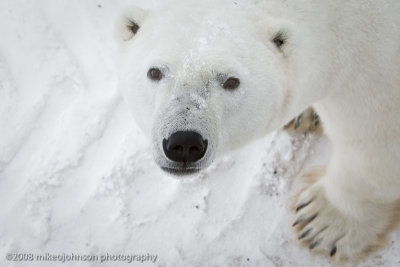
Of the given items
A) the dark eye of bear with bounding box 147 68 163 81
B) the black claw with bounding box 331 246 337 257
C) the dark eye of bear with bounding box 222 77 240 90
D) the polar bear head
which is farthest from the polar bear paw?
the dark eye of bear with bounding box 147 68 163 81

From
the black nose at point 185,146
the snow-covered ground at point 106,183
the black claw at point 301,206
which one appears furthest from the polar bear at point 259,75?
the snow-covered ground at point 106,183

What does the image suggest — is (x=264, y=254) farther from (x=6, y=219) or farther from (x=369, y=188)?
(x=6, y=219)

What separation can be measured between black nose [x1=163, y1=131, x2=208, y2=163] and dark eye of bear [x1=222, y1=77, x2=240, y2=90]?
24 centimetres

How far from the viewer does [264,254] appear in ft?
8.95

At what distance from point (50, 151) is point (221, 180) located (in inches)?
51.0

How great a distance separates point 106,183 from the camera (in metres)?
2.89

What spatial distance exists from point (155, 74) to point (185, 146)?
0.34m

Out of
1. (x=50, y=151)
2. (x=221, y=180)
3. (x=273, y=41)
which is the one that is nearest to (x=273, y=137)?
(x=221, y=180)

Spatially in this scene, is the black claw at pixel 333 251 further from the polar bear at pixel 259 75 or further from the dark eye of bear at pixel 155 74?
the dark eye of bear at pixel 155 74

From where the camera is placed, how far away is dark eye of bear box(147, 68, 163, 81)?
160 cm

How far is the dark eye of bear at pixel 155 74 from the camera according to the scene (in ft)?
5.25

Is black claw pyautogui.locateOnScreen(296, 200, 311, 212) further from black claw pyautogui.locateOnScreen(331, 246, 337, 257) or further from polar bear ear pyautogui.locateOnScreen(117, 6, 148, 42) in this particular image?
polar bear ear pyautogui.locateOnScreen(117, 6, 148, 42)

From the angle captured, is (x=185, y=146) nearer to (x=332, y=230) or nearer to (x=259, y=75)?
(x=259, y=75)

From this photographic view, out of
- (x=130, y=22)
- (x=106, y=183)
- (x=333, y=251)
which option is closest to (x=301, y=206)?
(x=333, y=251)
